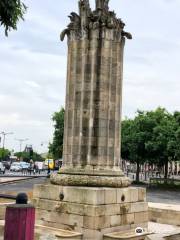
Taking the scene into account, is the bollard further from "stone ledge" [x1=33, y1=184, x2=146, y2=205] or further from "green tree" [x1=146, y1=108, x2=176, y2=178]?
"green tree" [x1=146, y1=108, x2=176, y2=178]

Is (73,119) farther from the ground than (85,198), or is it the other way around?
(73,119)

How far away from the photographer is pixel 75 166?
477 inches

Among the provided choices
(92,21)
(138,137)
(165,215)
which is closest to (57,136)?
(138,137)

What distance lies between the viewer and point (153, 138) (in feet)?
137

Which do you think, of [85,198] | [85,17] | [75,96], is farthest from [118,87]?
[85,198]

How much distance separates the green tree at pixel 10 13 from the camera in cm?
994

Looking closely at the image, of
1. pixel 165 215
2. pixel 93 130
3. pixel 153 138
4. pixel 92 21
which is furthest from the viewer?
pixel 153 138

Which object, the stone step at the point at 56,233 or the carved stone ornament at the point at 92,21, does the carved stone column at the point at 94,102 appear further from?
the stone step at the point at 56,233

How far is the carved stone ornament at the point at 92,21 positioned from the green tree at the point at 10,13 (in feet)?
7.64

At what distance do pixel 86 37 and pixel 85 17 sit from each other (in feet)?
2.13

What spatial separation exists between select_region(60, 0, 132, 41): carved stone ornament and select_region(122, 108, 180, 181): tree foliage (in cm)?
2765

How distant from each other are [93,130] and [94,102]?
819mm

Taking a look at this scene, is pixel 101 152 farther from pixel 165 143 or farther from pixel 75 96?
pixel 165 143

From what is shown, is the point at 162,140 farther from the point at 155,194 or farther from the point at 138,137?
the point at 155,194
